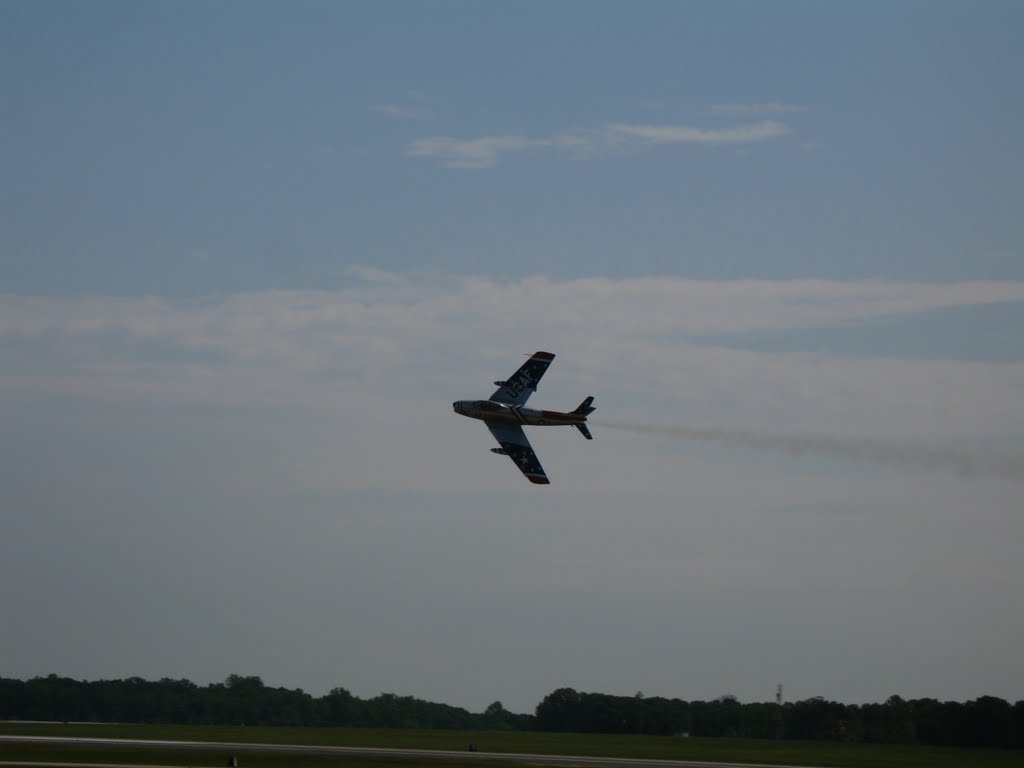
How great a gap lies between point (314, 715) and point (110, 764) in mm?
94982

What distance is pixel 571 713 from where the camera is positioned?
156375 millimetres

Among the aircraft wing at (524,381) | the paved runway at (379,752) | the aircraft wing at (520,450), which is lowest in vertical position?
the paved runway at (379,752)

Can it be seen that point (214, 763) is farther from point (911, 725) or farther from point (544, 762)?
point (911, 725)

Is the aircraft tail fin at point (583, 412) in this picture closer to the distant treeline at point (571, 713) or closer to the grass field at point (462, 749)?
the grass field at point (462, 749)

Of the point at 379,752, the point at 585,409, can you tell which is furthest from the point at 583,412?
the point at 379,752

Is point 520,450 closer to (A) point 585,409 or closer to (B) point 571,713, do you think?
(A) point 585,409

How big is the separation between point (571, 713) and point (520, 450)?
62893 mm

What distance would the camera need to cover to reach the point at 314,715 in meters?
170

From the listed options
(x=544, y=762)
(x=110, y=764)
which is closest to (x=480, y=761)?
(x=544, y=762)

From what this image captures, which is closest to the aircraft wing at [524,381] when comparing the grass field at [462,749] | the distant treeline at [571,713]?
the grass field at [462,749]

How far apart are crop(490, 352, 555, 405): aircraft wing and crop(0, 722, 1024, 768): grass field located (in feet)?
86.2

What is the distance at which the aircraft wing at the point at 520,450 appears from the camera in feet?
337

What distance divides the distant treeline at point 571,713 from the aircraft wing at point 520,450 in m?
50.2

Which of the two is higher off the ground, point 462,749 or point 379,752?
point 462,749
